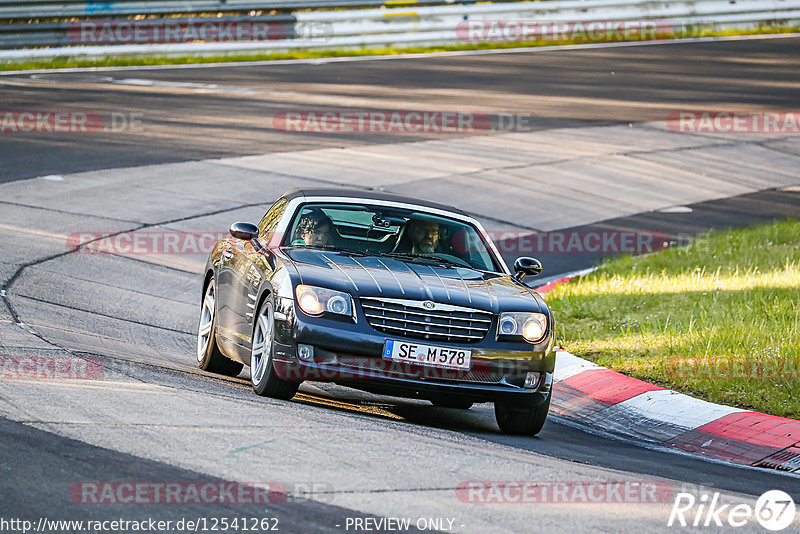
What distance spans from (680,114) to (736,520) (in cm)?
2178

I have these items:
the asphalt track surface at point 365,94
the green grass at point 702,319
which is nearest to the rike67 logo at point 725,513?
the green grass at point 702,319

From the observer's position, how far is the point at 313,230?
889 centimetres

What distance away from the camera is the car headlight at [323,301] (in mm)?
→ 7648

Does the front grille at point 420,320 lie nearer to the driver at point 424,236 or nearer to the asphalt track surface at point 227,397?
the asphalt track surface at point 227,397

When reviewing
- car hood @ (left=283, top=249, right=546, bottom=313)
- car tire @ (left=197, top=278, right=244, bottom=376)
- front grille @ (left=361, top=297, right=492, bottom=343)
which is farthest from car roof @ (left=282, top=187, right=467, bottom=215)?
front grille @ (left=361, top=297, right=492, bottom=343)

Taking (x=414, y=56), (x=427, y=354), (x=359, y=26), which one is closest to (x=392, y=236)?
(x=427, y=354)

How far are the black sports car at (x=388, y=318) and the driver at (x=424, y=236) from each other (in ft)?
0.03

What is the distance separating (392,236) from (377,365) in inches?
62.7

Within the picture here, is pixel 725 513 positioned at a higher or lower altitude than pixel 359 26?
lower

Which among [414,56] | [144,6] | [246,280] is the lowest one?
[246,280]

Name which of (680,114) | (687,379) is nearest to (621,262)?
(687,379)

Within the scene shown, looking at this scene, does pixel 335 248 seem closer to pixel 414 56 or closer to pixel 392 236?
pixel 392 236

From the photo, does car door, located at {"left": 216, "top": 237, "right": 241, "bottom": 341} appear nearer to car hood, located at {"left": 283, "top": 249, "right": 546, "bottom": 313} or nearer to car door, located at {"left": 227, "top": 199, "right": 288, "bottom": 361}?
car door, located at {"left": 227, "top": 199, "right": 288, "bottom": 361}

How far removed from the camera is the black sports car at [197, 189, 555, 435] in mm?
7613
